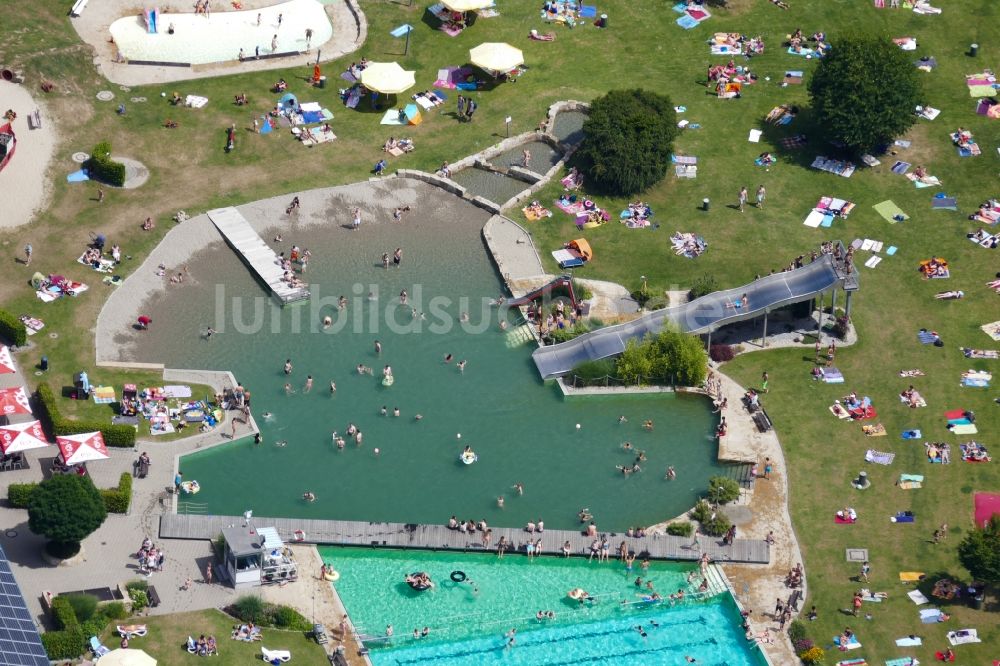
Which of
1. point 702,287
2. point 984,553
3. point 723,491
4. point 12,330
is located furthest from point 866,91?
point 12,330

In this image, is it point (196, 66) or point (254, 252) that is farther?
point (196, 66)

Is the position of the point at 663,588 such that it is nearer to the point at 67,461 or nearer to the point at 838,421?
the point at 838,421

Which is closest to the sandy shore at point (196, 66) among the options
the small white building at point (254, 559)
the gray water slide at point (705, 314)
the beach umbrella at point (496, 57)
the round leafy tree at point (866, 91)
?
the beach umbrella at point (496, 57)

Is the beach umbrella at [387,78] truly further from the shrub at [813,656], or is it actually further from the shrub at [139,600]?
the shrub at [813,656]

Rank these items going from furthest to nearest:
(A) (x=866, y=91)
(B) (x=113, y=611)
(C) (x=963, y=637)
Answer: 1. (A) (x=866, y=91)
2. (C) (x=963, y=637)
3. (B) (x=113, y=611)

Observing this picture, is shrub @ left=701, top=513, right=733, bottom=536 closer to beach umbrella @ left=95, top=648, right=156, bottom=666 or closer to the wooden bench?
the wooden bench

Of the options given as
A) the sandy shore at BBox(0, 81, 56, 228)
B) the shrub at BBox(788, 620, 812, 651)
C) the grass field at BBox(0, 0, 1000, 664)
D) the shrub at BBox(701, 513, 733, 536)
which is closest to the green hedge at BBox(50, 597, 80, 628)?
the grass field at BBox(0, 0, 1000, 664)

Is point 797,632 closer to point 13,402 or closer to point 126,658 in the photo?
point 126,658
